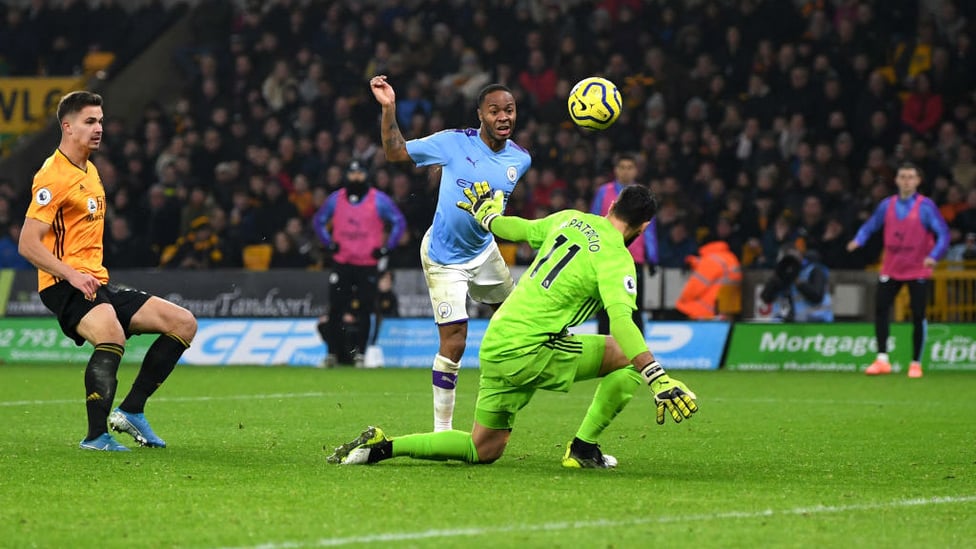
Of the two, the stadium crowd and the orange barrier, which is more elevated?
the stadium crowd

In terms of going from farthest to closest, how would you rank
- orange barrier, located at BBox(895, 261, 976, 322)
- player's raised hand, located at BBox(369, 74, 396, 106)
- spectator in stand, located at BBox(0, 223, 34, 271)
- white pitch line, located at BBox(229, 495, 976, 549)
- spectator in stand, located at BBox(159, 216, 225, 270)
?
spectator in stand, located at BBox(0, 223, 34, 271), spectator in stand, located at BBox(159, 216, 225, 270), orange barrier, located at BBox(895, 261, 976, 322), player's raised hand, located at BBox(369, 74, 396, 106), white pitch line, located at BBox(229, 495, 976, 549)

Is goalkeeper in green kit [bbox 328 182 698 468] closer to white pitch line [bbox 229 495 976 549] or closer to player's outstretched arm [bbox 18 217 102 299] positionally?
white pitch line [bbox 229 495 976 549]

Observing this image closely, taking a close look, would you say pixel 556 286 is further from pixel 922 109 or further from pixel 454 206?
pixel 922 109

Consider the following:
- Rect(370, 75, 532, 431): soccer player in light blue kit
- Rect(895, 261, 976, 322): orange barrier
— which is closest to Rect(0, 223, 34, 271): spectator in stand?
Rect(895, 261, 976, 322): orange barrier

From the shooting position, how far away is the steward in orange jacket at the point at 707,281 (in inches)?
749

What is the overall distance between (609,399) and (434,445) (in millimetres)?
961

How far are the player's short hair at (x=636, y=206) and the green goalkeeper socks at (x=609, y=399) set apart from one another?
0.87 m

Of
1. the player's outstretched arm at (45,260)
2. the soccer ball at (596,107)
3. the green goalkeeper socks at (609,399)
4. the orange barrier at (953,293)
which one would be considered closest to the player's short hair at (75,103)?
the player's outstretched arm at (45,260)

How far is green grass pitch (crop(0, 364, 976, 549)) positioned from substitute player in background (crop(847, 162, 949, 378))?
3891mm

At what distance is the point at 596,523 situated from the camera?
591 cm

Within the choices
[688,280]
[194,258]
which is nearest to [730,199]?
[688,280]

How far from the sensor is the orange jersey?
8570 mm

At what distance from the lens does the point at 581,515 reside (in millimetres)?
6125

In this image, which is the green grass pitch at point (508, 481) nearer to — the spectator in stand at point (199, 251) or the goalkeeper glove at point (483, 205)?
the goalkeeper glove at point (483, 205)
